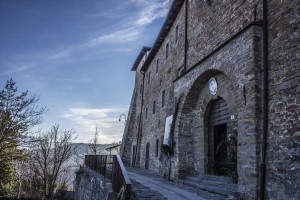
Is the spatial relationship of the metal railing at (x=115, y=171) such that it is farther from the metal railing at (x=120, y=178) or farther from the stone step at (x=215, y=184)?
the stone step at (x=215, y=184)

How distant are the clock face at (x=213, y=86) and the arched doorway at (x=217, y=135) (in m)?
0.30

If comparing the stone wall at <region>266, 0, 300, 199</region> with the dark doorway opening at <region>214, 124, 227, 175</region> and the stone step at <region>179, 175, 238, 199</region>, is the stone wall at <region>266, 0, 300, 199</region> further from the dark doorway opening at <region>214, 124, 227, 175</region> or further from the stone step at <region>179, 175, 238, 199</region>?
the dark doorway opening at <region>214, 124, 227, 175</region>

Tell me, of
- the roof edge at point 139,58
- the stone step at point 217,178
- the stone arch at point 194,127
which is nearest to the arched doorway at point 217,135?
the stone arch at point 194,127

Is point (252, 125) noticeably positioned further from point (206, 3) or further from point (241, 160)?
point (206, 3)

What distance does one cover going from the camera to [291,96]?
18.7 ft

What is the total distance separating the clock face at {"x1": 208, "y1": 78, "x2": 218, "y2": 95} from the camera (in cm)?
912

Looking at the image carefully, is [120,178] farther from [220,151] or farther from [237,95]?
[220,151]

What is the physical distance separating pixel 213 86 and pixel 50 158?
21099 mm

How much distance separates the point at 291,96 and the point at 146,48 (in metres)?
18.8

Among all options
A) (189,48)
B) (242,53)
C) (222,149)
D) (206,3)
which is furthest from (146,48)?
(242,53)

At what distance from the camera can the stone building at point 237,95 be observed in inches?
226

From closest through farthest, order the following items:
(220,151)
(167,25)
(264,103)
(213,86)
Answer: (264,103) → (213,86) → (220,151) → (167,25)

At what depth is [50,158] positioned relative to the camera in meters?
25.7

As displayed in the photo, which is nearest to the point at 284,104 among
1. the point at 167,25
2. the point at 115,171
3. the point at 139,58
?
the point at 115,171
